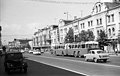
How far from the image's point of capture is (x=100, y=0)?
62.2 m

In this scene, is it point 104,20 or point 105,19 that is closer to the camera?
point 105,19

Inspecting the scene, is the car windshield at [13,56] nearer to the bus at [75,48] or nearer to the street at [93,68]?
the street at [93,68]

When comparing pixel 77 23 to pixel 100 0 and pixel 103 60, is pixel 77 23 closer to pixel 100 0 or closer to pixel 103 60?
pixel 100 0

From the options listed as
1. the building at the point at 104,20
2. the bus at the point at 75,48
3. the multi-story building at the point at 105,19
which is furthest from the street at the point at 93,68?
the multi-story building at the point at 105,19

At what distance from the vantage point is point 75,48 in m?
41.1

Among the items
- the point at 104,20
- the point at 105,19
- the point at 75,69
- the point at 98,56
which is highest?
the point at 105,19

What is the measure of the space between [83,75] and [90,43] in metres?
21.6

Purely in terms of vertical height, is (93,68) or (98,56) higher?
(98,56)

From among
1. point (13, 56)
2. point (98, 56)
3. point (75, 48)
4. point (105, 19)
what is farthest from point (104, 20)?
point (13, 56)

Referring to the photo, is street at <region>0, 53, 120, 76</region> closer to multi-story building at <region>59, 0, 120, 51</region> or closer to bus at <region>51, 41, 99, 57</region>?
bus at <region>51, 41, 99, 57</region>

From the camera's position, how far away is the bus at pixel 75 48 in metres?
36.0

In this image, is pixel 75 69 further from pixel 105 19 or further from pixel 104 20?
pixel 104 20

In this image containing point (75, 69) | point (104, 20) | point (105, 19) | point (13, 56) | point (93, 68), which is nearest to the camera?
point (13, 56)

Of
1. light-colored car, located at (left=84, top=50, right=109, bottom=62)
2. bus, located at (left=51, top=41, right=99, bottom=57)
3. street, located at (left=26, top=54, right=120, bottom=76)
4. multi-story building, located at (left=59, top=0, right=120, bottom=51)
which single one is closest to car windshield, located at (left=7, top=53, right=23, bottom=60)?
street, located at (left=26, top=54, right=120, bottom=76)
